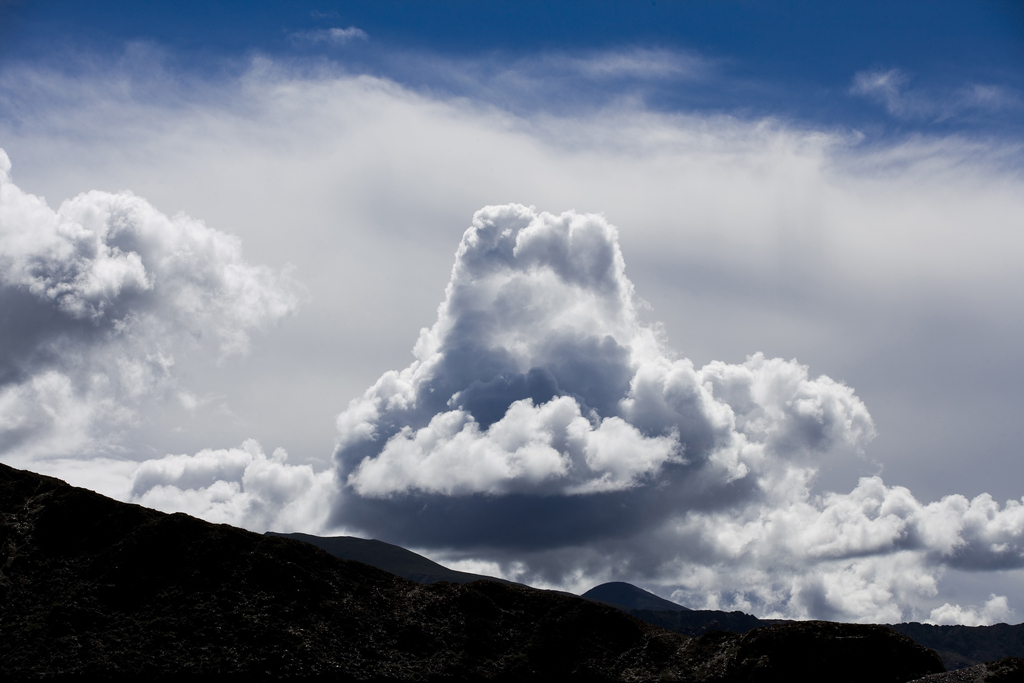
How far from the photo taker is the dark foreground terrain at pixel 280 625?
6506 centimetres

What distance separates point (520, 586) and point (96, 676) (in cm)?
4713

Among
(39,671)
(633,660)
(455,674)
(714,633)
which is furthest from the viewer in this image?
(714,633)

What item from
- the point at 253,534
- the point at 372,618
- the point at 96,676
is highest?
the point at 253,534

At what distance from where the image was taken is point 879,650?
240ft

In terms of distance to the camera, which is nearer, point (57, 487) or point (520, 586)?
point (57, 487)

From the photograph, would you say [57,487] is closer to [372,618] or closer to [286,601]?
[286,601]

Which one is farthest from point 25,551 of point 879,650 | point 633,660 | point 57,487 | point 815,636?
point 879,650

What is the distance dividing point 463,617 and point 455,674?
376 inches

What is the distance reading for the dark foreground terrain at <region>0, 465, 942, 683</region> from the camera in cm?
6506

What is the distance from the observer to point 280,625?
71438 mm

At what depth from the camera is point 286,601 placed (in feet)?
249

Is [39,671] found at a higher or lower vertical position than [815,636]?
lower

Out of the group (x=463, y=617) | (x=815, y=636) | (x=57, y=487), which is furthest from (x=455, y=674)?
(x=57, y=487)

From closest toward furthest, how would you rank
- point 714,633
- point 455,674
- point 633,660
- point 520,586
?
point 455,674 < point 633,660 < point 714,633 < point 520,586
